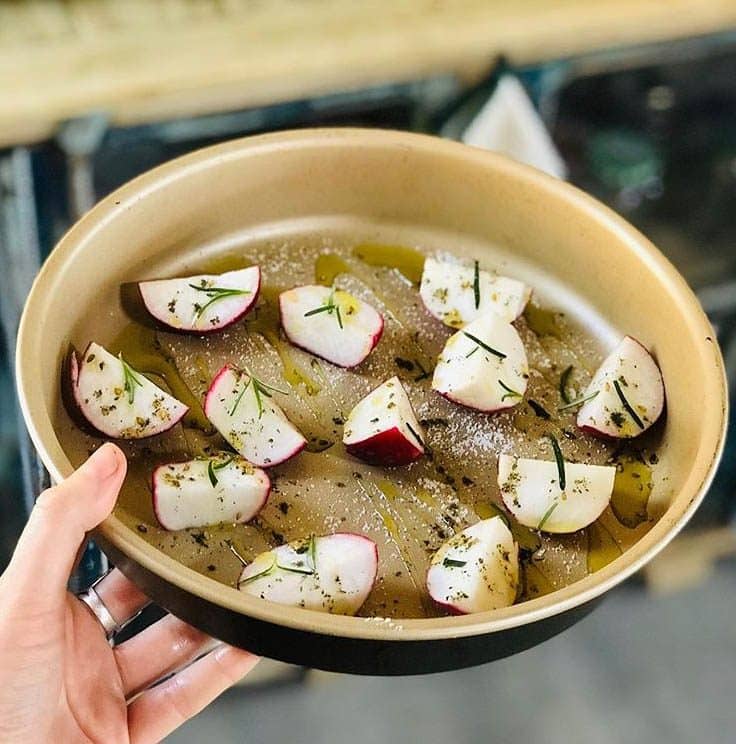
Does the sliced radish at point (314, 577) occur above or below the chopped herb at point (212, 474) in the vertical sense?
below

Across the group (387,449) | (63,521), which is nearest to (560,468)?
(387,449)

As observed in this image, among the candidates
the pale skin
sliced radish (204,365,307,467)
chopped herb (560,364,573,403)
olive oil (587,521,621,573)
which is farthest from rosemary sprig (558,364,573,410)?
the pale skin

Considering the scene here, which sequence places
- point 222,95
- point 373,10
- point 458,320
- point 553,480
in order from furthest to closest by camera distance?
point 373,10 → point 222,95 → point 458,320 → point 553,480

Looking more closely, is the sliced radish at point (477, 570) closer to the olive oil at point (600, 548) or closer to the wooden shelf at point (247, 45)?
the olive oil at point (600, 548)

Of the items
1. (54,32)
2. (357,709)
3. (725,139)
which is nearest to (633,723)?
(357,709)

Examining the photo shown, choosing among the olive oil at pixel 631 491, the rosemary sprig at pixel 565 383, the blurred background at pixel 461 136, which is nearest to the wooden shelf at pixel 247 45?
the blurred background at pixel 461 136

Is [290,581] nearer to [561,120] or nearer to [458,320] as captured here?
[458,320]
